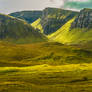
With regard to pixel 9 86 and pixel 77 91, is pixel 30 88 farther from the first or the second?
pixel 77 91

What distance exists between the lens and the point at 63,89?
104 meters

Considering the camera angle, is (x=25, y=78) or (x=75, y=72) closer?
(x=25, y=78)

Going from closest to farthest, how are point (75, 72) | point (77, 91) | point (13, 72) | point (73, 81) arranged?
point (77, 91) → point (73, 81) → point (13, 72) → point (75, 72)

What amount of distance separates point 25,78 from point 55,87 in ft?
87.8

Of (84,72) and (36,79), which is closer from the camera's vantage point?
(36,79)

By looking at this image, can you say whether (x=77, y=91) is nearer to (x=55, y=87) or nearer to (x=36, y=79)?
(x=55, y=87)

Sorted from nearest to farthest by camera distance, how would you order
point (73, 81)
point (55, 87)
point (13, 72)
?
point (55, 87), point (73, 81), point (13, 72)

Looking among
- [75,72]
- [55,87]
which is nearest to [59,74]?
[75,72]

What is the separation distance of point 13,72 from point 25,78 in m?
20.6

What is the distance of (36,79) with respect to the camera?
129 m

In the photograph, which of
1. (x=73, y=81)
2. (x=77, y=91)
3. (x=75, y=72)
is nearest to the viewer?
(x=77, y=91)

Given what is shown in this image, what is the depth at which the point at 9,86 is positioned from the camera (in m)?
104

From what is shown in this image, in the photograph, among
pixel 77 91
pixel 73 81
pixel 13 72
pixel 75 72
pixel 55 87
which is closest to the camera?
pixel 77 91

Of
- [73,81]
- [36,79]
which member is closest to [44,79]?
[36,79]
